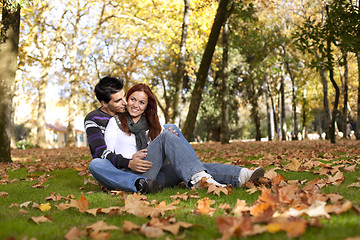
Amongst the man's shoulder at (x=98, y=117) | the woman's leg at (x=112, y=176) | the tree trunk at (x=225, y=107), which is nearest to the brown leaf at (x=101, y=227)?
the woman's leg at (x=112, y=176)

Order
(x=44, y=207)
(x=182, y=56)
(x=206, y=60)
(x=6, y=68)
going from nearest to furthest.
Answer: (x=44, y=207) < (x=6, y=68) < (x=206, y=60) < (x=182, y=56)

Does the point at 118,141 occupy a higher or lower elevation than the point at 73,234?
higher

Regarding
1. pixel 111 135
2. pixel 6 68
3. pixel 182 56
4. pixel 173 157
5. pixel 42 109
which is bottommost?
pixel 173 157

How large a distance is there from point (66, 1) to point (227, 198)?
24922 mm

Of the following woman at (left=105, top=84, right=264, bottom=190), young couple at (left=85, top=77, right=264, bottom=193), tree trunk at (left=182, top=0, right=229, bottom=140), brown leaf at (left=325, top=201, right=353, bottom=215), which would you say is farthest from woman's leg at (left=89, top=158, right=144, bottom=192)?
tree trunk at (left=182, top=0, right=229, bottom=140)

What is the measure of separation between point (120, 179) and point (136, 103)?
1062 mm

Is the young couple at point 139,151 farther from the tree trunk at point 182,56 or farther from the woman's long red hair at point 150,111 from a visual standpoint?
the tree trunk at point 182,56

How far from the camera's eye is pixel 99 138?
4.58 metres

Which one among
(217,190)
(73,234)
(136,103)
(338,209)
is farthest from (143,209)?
(136,103)

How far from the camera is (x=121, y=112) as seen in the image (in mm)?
4742

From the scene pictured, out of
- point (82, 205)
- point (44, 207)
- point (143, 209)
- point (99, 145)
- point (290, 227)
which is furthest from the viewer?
point (99, 145)

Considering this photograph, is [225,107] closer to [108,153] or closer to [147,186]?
[108,153]

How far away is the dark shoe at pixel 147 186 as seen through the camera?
4203mm

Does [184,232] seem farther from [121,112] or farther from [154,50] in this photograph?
[154,50]
